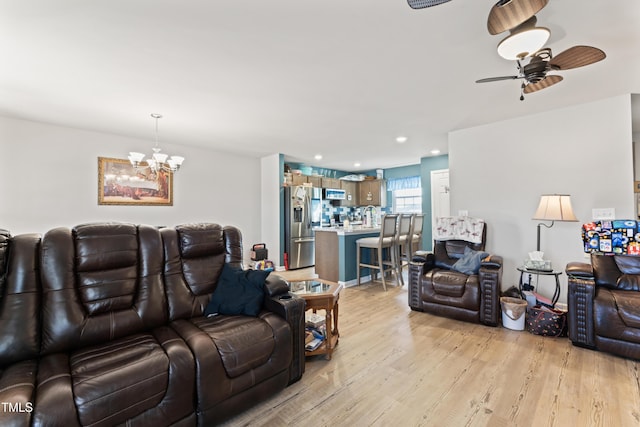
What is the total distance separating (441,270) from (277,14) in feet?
10.5

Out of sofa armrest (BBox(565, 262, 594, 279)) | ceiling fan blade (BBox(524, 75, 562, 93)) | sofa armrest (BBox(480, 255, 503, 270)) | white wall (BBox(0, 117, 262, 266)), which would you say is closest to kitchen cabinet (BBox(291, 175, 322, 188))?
white wall (BBox(0, 117, 262, 266))

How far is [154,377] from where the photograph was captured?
4.52ft

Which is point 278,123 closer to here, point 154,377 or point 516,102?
point 516,102

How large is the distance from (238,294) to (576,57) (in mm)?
2891

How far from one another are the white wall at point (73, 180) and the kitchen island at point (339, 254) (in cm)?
221

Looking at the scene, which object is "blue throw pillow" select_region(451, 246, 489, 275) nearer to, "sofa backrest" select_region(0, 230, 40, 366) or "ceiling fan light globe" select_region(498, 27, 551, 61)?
"ceiling fan light globe" select_region(498, 27, 551, 61)

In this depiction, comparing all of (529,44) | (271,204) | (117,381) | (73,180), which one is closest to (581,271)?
(529,44)

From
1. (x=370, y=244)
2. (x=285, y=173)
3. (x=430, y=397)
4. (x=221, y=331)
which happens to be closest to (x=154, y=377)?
(x=221, y=331)

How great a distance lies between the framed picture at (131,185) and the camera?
4.35 metres

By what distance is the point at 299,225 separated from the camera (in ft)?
20.0

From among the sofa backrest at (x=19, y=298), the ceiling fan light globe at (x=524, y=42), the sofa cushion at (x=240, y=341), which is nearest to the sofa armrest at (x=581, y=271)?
the ceiling fan light globe at (x=524, y=42)

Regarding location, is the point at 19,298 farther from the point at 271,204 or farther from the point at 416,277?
the point at 271,204

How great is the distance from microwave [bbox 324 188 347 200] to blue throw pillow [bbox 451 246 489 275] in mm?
3983

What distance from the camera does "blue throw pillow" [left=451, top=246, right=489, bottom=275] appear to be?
3.28 m
